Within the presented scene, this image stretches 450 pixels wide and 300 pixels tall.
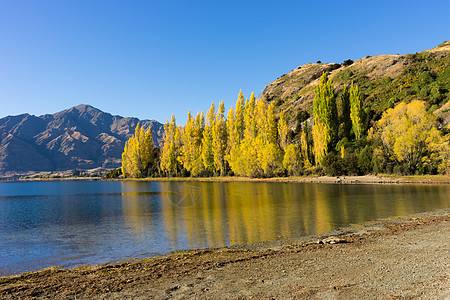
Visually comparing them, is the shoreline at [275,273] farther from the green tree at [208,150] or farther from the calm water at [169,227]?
the green tree at [208,150]

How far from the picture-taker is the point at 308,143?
76.7 metres

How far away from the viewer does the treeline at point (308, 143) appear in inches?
2243

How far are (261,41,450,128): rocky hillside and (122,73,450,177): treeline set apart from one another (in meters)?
13.6

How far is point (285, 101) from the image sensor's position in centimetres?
15838

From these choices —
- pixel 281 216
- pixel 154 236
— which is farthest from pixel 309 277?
pixel 281 216

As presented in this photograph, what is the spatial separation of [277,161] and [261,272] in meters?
67.1

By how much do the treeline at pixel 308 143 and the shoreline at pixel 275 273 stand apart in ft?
142

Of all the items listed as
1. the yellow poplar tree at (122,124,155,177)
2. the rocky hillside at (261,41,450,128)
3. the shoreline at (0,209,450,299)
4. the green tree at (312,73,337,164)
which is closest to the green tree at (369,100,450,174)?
the green tree at (312,73,337,164)

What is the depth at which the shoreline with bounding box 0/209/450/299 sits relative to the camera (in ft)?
33.4

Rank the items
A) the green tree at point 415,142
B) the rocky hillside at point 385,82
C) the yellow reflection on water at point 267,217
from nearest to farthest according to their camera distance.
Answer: the yellow reflection on water at point 267,217, the green tree at point 415,142, the rocky hillside at point 385,82

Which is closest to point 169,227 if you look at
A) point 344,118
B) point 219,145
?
point 344,118

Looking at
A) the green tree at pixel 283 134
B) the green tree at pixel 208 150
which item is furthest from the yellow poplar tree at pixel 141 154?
the green tree at pixel 283 134

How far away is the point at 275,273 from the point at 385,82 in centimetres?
11991

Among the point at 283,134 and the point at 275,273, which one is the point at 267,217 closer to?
the point at 275,273
